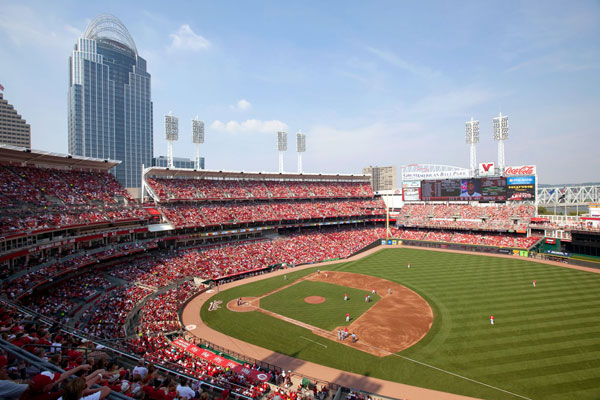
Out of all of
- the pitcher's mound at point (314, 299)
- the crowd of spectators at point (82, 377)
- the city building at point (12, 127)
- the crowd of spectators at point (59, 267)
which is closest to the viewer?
the crowd of spectators at point (82, 377)

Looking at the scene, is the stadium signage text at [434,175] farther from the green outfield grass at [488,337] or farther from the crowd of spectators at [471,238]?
the green outfield grass at [488,337]

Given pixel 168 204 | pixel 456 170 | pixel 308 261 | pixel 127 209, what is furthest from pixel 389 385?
pixel 456 170

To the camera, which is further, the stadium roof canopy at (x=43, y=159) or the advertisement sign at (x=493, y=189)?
the advertisement sign at (x=493, y=189)

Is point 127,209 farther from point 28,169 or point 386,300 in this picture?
point 386,300

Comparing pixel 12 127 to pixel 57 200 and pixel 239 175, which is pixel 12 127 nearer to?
pixel 239 175

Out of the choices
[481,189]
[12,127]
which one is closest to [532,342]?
[481,189]

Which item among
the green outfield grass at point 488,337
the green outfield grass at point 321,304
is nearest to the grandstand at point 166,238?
the green outfield grass at point 488,337
